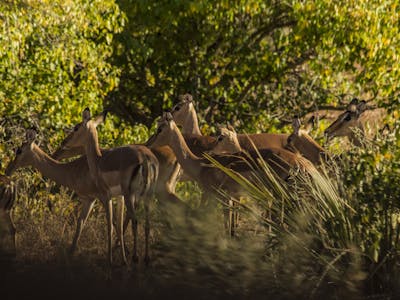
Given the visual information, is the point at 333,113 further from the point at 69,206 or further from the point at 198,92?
the point at 69,206

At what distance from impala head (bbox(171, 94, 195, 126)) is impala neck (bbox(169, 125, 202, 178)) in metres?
2.13

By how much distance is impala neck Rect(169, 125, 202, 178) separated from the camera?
1001cm

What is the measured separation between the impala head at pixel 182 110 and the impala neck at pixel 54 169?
250 cm

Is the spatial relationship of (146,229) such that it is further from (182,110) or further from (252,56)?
(252,56)

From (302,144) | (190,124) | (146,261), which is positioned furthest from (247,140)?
(146,261)

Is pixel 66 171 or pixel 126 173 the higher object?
pixel 66 171

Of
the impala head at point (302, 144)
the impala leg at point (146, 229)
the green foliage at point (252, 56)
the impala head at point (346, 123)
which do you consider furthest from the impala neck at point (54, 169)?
the green foliage at point (252, 56)

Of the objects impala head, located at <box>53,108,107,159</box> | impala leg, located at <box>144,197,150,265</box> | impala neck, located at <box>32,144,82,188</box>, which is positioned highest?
impala head, located at <box>53,108,107,159</box>

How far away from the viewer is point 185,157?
10.0 metres

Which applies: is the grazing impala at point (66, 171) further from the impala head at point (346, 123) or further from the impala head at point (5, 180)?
the impala head at point (346, 123)

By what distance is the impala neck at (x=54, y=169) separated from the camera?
993 cm

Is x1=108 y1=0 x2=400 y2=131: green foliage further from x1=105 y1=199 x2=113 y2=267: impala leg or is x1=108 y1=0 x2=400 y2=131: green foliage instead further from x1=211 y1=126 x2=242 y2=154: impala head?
x1=105 y1=199 x2=113 y2=267: impala leg

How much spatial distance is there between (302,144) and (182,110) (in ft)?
6.62

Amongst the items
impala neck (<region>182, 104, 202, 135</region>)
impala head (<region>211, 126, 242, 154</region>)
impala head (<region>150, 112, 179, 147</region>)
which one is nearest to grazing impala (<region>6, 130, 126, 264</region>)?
impala head (<region>150, 112, 179, 147</region>)
